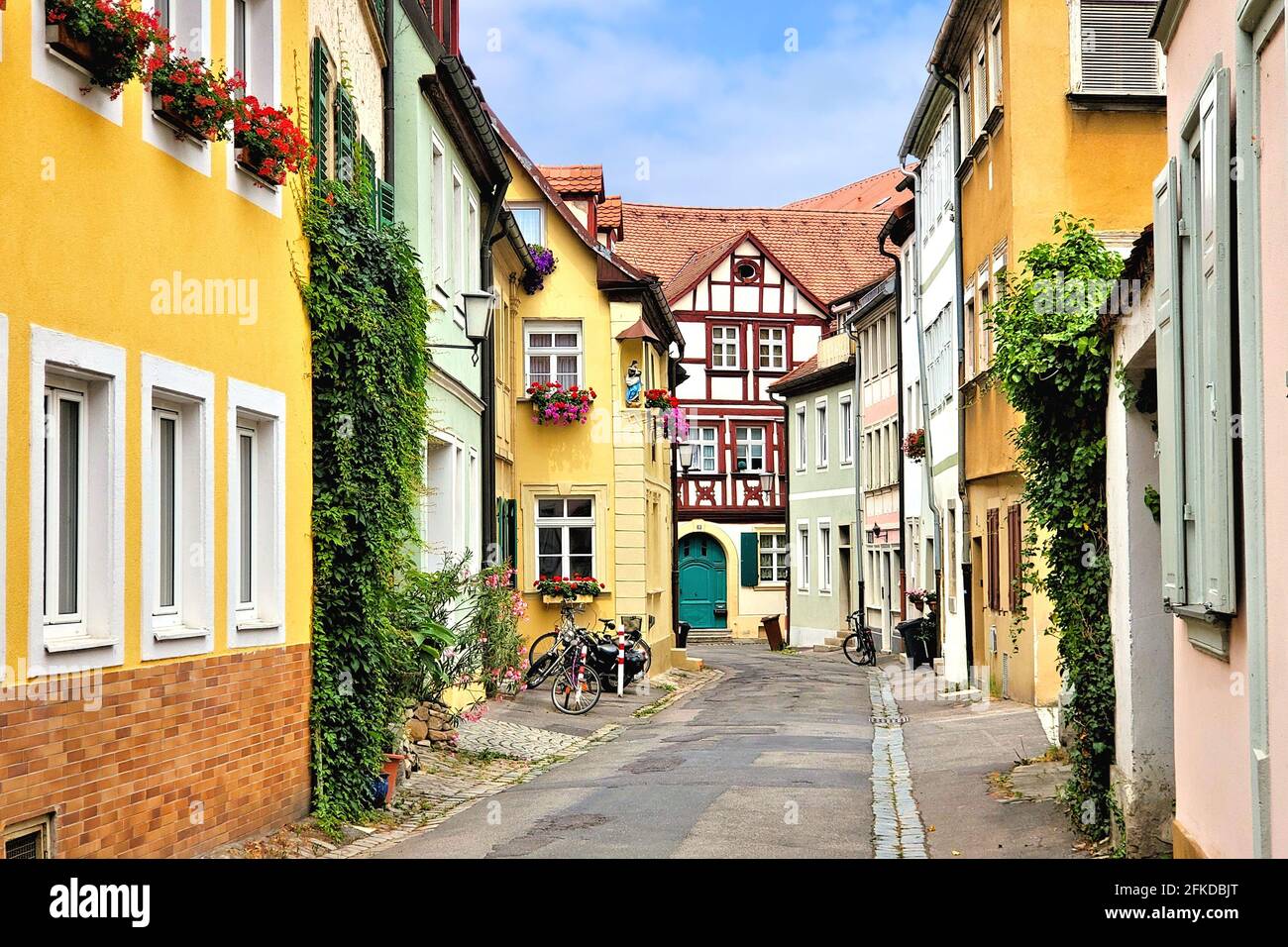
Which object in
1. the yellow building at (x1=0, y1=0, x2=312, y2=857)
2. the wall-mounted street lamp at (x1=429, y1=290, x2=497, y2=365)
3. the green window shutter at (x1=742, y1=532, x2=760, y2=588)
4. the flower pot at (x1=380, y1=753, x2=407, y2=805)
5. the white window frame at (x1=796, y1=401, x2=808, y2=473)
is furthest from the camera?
the green window shutter at (x1=742, y1=532, x2=760, y2=588)

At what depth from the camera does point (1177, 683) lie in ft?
28.0

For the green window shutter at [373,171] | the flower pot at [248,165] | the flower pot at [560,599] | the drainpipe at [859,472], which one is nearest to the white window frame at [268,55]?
the flower pot at [248,165]

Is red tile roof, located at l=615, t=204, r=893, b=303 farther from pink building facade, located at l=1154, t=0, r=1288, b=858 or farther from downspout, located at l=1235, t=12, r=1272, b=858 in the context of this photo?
downspout, located at l=1235, t=12, r=1272, b=858

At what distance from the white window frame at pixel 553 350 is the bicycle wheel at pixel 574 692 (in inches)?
326

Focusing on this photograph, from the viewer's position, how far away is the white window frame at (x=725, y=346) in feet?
173

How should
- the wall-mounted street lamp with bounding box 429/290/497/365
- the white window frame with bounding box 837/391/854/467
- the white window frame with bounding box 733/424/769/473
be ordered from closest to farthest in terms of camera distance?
the wall-mounted street lamp with bounding box 429/290/497/365, the white window frame with bounding box 837/391/854/467, the white window frame with bounding box 733/424/769/473

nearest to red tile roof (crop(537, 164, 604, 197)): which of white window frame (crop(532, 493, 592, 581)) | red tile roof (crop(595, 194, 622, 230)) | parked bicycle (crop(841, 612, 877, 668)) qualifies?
red tile roof (crop(595, 194, 622, 230))

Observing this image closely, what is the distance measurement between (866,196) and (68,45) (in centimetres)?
6348

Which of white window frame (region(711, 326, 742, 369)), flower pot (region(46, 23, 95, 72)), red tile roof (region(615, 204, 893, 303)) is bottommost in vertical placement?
flower pot (region(46, 23, 95, 72))

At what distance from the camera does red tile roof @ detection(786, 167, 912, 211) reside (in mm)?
67562

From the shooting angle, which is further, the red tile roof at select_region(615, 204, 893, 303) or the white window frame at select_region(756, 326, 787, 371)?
the red tile roof at select_region(615, 204, 893, 303)

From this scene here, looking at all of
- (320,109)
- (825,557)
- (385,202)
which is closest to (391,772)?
(320,109)

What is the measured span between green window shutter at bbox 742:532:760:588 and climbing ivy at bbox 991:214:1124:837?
136 feet

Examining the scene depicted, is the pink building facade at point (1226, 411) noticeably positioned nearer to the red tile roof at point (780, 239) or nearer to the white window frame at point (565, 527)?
the white window frame at point (565, 527)
